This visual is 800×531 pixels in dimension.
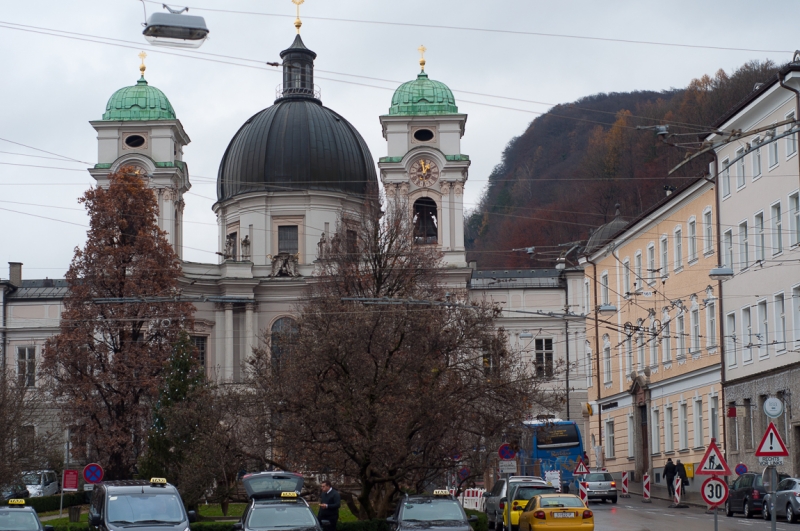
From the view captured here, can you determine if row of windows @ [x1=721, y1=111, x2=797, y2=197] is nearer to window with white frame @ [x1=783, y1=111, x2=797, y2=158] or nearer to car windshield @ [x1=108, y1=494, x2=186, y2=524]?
window with white frame @ [x1=783, y1=111, x2=797, y2=158]

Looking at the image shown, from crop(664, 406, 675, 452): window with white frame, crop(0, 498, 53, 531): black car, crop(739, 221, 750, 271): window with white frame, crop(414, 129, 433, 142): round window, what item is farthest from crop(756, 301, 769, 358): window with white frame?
crop(414, 129, 433, 142): round window

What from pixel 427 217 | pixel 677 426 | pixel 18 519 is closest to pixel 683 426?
pixel 677 426

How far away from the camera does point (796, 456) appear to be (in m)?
42.9

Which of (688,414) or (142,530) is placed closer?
(142,530)

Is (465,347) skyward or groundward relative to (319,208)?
groundward

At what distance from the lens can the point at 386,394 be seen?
31.5 m

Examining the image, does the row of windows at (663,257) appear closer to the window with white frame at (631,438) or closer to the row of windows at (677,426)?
the row of windows at (677,426)

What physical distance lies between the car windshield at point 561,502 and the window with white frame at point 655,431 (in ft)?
98.4

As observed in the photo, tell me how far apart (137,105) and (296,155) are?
10.9m

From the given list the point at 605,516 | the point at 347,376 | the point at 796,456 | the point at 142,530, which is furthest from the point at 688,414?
the point at 142,530

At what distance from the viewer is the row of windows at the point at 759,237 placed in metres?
44.2

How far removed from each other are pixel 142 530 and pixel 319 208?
61.7 meters

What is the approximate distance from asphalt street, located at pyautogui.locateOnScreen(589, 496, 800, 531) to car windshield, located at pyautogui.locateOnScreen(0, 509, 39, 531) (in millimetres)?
14508

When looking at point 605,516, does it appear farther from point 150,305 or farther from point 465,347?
point 150,305
